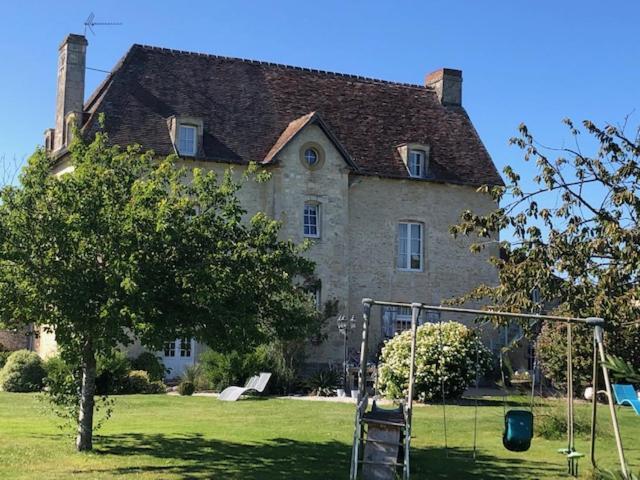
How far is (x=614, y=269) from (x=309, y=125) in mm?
15166

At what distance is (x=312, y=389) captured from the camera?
74.3 ft

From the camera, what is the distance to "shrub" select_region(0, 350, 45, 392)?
22.0 m

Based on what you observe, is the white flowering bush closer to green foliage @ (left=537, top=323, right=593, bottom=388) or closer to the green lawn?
the green lawn

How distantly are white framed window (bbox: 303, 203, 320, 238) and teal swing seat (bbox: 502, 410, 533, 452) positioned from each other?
1696cm

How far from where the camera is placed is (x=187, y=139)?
87.2 ft

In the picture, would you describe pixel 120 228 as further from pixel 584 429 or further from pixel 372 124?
pixel 372 124

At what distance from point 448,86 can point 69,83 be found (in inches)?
577

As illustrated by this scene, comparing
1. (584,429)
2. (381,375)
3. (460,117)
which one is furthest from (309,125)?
(584,429)

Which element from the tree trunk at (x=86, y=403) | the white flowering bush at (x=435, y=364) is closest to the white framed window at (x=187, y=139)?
the white flowering bush at (x=435, y=364)

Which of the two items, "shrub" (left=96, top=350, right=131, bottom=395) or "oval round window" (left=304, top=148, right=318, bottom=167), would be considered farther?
"oval round window" (left=304, top=148, right=318, bottom=167)

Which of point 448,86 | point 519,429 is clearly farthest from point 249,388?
point 448,86

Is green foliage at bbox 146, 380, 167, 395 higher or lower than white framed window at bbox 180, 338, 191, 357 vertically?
lower

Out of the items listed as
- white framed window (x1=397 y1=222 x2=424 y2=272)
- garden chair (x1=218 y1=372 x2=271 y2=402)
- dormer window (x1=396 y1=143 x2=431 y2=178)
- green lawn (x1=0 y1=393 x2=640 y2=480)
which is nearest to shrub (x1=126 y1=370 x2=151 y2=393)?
garden chair (x1=218 y1=372 x2=271 y2=402)

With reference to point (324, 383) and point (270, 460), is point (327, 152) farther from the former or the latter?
point (270, 460)
